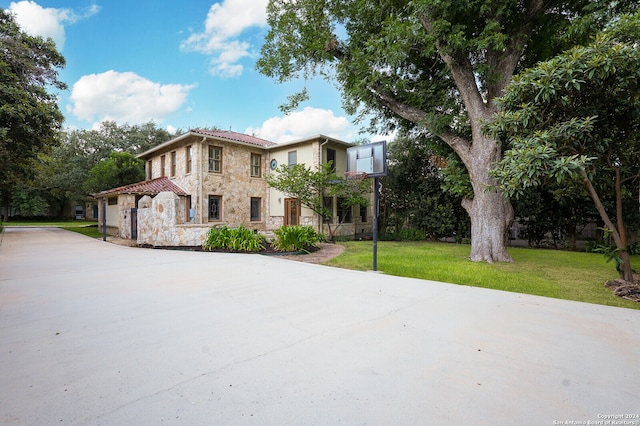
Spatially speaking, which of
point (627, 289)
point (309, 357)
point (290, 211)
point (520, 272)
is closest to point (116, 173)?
point (290, 211)

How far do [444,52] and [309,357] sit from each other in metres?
8.14

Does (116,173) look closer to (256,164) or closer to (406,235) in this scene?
(256,164)

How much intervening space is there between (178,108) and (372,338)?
2390 centimetres

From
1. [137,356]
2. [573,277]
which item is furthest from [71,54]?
[573,277]

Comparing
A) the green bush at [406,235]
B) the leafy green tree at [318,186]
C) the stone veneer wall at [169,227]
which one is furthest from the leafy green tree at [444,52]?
the stone veneer wall at [169,227]

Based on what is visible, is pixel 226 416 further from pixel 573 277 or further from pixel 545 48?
pixel 545 48

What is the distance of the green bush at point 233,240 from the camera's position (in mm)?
9828

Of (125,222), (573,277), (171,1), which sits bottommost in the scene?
(573,277)

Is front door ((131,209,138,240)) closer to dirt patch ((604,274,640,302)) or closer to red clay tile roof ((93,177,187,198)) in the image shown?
red clay tile roof ((93,177,187,198))

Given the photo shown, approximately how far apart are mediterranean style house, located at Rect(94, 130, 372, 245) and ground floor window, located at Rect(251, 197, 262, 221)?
2.2 inches

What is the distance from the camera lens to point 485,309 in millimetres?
4090

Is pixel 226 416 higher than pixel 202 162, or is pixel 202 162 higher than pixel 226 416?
pixel 202 162

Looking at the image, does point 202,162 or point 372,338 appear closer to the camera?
point 372,338

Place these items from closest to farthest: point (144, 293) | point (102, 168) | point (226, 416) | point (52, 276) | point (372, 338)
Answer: point (226, 416)
point (372, 338)
point (144, 293)
point (52, 276)
point (102, 168)
